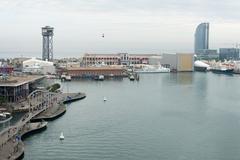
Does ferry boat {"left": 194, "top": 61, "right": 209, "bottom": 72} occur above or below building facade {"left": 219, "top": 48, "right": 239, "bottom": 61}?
below

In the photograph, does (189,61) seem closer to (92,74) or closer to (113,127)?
(92,74)

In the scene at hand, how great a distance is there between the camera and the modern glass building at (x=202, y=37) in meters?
51.7

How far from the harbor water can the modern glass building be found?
1615 inches

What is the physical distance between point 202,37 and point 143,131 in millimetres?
45860

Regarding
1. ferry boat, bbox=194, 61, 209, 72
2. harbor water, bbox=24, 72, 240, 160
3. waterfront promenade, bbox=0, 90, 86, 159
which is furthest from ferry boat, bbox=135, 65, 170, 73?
harbor water, bbox=24, 72, 240, 160

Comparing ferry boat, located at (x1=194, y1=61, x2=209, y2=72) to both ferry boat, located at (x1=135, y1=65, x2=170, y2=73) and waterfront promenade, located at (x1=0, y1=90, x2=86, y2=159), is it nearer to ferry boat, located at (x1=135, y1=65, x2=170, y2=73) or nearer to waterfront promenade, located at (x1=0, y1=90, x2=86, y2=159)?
ferry boat, located at (x1=135, y1=65, x2=170, y2=73)

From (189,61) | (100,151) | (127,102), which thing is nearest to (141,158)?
(100,151)

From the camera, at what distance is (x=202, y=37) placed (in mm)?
51906

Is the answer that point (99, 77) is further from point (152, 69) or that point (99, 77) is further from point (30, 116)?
point (30, 116)

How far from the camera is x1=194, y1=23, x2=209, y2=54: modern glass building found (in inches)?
2034

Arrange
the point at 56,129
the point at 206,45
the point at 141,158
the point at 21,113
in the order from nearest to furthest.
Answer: the point at 141,158 → the point at 56,129 → the point at 21,113 → the point at 206,45

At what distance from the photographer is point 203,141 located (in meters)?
6.62

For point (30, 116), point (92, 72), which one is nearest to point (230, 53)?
point (92, 72)

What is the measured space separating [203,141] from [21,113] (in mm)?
3610
